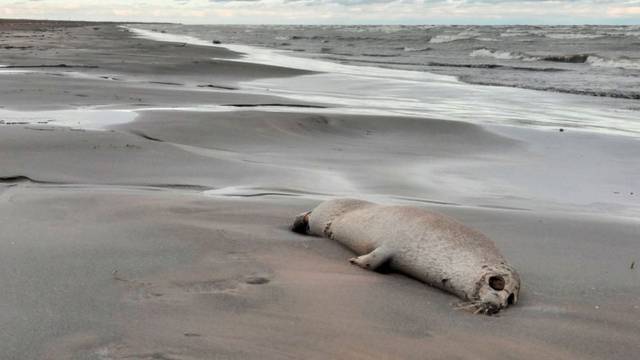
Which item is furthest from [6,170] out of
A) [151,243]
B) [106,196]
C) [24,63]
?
[24,63]

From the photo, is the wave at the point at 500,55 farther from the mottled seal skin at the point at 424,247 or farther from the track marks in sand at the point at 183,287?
the track marks in sand at the point at 183,287

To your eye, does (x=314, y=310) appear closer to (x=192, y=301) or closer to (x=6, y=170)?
(x=192, y=301)

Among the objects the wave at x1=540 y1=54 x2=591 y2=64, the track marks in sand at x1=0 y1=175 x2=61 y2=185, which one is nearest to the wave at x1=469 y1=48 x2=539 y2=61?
the wave at x1=540 y1=54 x2=591 y2=64

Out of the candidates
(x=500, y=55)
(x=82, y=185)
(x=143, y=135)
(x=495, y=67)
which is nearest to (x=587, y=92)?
(x=495, y=67)

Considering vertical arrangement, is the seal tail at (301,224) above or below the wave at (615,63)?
below

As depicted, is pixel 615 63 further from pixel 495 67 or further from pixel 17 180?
pixel 17 180

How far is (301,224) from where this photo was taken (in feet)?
16.8

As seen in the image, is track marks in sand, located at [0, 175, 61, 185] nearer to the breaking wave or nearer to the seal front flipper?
the seal front flipper

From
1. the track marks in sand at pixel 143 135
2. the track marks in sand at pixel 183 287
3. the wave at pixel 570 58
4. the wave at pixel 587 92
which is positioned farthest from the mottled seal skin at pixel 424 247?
the wave at pixel 570 58

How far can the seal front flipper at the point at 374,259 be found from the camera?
13.9ft

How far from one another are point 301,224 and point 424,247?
3.81 feet

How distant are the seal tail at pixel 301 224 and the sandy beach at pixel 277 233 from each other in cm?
15

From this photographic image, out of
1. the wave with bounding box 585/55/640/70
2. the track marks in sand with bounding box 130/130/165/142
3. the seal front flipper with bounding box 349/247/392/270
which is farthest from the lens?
the wave with bounding box 585/55/640/70

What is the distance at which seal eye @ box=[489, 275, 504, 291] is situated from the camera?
370 cm
